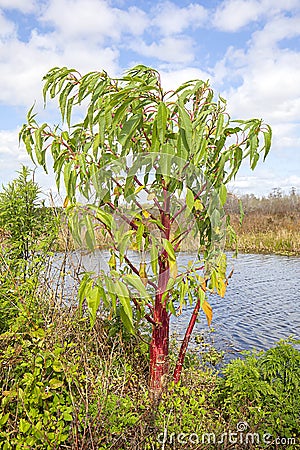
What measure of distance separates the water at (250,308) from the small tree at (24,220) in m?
0.23

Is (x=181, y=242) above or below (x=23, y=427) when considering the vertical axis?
above

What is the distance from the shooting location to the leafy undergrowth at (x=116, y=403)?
74.5 inches

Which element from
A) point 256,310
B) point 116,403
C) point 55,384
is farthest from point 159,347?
point 256,310

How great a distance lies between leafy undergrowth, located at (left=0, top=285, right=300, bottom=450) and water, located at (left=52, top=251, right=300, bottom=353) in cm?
51

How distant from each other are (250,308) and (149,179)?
3.90 m

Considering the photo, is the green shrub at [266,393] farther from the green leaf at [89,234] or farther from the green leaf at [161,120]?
the green leaf at [161,120]

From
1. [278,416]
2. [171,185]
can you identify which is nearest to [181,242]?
[171,185]

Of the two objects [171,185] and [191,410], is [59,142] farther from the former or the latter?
[191,410]

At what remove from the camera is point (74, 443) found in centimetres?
184

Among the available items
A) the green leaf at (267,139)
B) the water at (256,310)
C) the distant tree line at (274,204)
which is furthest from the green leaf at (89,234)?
the distant tree line at (274,204)

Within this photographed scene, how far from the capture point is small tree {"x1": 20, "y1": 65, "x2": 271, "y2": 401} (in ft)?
6.30

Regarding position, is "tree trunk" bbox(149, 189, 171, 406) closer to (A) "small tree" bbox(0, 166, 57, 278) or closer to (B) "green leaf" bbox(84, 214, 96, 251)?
(B) "green leaf" bbox(84, 214, 96, 251)

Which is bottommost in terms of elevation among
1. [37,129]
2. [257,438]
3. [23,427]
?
[257,438]

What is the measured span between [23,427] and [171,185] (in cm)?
122
